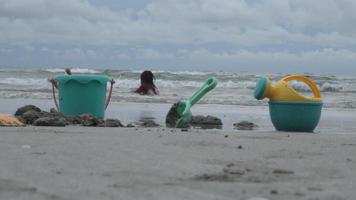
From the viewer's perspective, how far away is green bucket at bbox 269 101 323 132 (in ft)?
23.7

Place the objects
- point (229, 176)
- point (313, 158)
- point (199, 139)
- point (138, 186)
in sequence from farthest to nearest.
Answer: point (199, 139), point (313, 158), point (229, 176), point (138, 186)

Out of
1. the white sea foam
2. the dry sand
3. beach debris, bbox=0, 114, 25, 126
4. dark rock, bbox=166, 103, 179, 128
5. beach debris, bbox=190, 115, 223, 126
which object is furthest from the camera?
the white sea foam

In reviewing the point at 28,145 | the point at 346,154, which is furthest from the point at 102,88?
the point at 346,154

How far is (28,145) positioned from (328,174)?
7.55 feet

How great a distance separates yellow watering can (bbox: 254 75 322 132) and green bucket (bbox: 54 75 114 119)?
2.17 m

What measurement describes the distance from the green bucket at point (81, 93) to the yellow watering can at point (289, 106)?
2.17 m

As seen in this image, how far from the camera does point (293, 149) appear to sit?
4863mm

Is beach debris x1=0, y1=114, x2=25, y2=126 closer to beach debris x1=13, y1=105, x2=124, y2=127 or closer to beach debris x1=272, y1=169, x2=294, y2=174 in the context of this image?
beach debris x1=13, y1=105, x2=124, y2=127

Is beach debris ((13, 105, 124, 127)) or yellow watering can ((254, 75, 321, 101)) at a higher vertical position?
yellow watering can ((254, 75, 321, 101))

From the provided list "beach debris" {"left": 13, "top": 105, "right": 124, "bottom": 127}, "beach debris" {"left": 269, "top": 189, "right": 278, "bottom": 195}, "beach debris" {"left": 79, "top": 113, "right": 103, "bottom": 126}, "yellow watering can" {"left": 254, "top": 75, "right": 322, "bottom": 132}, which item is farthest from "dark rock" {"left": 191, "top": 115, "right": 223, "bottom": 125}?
"beach debris" {"left": 269, "top": 189, "right": 278, "bottom": 195}

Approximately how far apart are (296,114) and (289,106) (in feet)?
0.42

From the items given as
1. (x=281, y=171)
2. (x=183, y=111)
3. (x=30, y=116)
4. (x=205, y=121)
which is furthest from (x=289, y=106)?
(x=281, y=171)

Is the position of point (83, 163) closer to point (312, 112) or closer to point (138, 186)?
point (138, 186)

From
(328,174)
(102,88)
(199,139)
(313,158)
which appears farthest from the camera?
(102,88)
